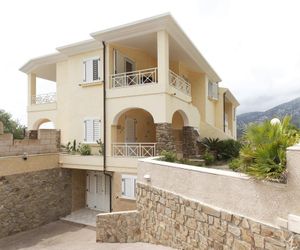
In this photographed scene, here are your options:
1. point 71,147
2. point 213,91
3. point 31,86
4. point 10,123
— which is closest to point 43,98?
point 31,86

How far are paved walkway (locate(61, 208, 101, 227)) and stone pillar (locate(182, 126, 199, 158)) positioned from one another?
708cm

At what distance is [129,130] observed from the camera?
53.7 ft

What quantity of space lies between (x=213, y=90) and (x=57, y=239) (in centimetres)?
1860

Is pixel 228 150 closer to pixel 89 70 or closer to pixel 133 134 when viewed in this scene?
pixel 133 134

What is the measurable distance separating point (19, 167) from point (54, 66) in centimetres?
957

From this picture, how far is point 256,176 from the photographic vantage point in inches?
185

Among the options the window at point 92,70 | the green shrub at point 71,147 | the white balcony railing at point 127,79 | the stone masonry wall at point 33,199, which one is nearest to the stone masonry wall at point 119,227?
the stone masonry wall at point 33,199

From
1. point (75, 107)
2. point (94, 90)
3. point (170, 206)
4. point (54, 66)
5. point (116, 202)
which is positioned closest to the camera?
point (170, 206)

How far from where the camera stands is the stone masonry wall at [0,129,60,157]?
1290 cm

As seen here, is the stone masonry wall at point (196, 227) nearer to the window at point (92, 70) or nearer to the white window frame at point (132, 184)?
the white window frame at point (132, 184)

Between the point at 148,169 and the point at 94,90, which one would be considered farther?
the point at 94,90

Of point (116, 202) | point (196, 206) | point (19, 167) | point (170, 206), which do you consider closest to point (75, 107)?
point (19, 167)

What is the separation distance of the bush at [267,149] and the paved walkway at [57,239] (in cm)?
620

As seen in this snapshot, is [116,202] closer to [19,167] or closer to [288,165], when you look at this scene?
[19,167]
